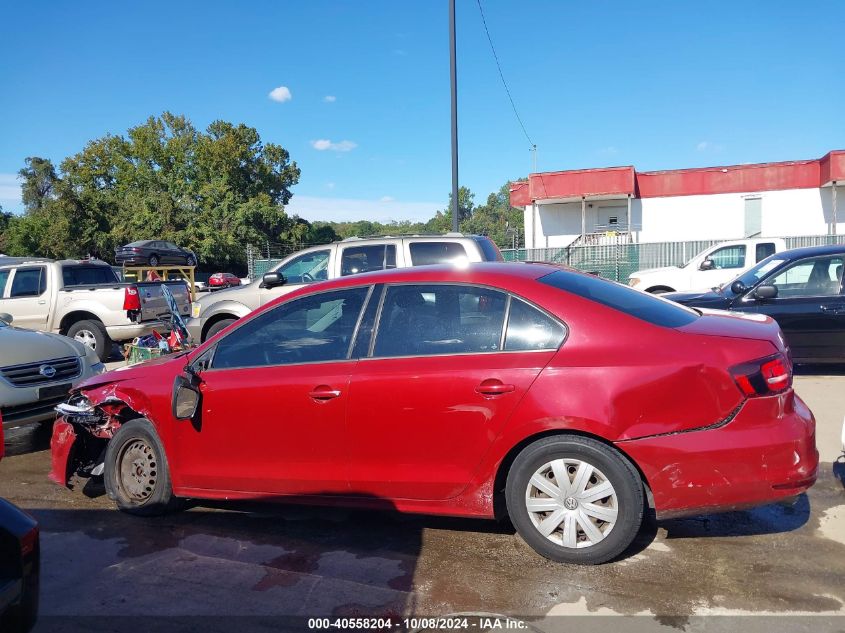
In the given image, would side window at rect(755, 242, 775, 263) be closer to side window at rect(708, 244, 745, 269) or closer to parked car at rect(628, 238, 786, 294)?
parked car at rect(628, 238, 786, 294)

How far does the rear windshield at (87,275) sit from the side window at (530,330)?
10.2m

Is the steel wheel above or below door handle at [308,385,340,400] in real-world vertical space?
below

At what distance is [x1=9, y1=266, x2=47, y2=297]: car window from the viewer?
11539 millimetres

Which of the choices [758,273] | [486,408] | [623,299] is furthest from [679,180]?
[486,408]

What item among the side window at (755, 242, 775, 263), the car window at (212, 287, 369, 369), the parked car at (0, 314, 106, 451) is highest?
the side window at (755, 242, 775, 263)

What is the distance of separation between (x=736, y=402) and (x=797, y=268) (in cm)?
575

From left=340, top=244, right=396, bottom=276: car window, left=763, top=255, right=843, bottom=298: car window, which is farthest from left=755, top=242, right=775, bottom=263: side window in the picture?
left=340, top=244, right=396, bottom=276: car window

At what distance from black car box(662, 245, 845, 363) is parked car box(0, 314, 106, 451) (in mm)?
7458

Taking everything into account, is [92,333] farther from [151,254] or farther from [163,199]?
[163,199]

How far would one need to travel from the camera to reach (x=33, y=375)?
6527 millimetres

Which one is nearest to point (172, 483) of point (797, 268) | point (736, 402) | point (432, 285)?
point (432, 285)

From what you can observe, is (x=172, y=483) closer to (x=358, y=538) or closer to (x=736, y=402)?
(x=358, y=538)

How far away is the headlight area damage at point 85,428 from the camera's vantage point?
477 centimetres

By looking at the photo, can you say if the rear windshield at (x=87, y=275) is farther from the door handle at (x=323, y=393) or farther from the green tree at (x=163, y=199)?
the green tree at (x=163, y=199)
